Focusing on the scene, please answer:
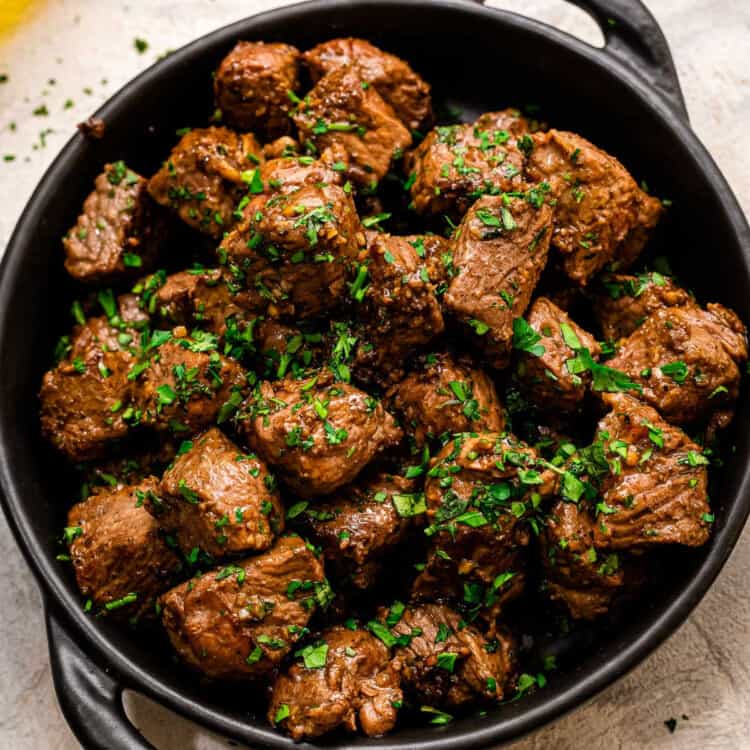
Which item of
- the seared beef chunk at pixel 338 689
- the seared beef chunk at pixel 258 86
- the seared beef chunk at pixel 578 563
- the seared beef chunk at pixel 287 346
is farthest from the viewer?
the seared beef chunk at pixel 258 86

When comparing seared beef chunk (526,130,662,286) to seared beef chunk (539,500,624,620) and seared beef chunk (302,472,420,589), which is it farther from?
seared beef chunk (302,472,420,589)

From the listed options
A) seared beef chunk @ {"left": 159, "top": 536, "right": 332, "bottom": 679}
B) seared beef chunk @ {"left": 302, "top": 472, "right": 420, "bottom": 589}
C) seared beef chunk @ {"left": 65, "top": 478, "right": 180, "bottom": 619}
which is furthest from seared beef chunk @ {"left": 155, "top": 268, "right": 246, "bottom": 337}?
seared beef chunk @ {"left": 159, "top": 536, "right": 332, "bottom": 679}

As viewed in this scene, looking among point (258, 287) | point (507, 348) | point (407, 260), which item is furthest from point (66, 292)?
point (507, 348)

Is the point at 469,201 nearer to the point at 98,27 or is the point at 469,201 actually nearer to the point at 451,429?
the point at 451,429

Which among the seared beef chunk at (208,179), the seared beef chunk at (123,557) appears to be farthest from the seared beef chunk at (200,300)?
the seared beef chunk at (123,557)

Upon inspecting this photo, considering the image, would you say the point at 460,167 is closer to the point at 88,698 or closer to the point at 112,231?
the point at 112,231

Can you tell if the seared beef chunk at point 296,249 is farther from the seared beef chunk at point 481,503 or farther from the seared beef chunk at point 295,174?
the seared beef chunk at point 481,503
